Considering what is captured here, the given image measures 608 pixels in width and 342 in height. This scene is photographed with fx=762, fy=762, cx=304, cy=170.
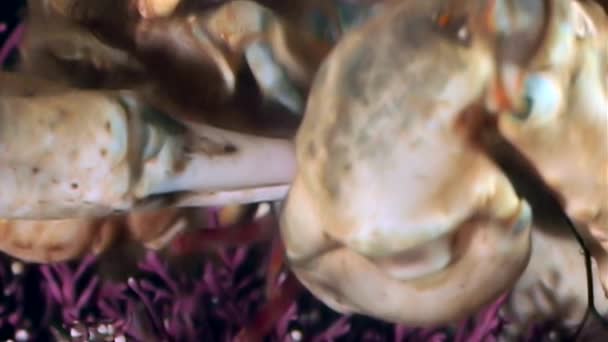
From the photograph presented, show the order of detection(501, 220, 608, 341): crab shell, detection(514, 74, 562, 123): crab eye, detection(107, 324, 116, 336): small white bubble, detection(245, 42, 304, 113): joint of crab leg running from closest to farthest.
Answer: detection(514, 74, 562, 123): crab eye → detection(245, 42, 304, 113): joint of crab leg → detection(501, 220, 608, 341): crab shell → detection(107, 324, 116, 336): small white bubble

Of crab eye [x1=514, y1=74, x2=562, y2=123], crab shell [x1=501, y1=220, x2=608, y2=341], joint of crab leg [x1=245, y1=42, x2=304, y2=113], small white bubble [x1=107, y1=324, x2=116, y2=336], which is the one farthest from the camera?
small white bubble [x1=107, y1=324, x2=116, y2=336]

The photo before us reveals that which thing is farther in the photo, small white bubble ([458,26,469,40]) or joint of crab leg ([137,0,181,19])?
joint of crab leg ([137,0,181,19])

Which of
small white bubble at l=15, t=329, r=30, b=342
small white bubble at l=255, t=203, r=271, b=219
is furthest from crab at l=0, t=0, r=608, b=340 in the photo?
small white bubble at l=15, t=329, r=30, b=342

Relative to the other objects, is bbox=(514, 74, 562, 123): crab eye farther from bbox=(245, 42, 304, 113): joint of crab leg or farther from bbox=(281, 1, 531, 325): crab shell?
bbox=(245, 42, 304, 113): joint of crab leg

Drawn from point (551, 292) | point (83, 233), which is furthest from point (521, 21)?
point (83, 233)

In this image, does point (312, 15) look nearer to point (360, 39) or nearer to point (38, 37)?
point (360, 39)

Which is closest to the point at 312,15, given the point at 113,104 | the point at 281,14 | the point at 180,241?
the point at 281,14

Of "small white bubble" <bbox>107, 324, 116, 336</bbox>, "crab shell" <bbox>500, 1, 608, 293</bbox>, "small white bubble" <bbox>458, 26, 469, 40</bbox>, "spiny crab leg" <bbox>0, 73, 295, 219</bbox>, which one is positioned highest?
"small white bubble" <bbox>458, 26, 469, 40</bbox>

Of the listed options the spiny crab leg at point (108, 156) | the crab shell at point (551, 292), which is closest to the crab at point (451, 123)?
the spiny crab leg at point (108, 156)
